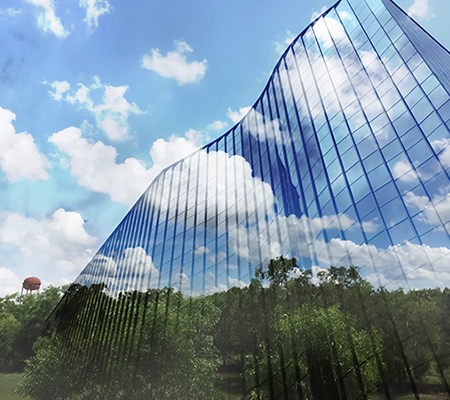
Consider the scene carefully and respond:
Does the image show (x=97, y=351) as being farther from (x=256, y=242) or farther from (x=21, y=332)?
(x=21, y=332)

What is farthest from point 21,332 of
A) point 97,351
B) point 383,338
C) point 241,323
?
point 383,338

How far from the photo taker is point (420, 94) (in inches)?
511

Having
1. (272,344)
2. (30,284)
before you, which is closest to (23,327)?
(30,284)

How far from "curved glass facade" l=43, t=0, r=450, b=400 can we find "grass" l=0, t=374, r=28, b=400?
21.0m

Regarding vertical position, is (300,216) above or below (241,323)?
above

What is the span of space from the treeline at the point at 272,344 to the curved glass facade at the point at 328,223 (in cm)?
8

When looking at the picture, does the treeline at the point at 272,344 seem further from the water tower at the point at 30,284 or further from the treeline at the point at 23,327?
the water tower at the point at 30,284

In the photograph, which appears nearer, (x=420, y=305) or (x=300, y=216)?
(x=420, y=305)

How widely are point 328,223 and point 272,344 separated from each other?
7.12 metres

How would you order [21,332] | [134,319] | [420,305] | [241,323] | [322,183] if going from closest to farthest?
1. [420,305]
2. [322,183]
3. [241,323]
4. [134,319]
5. [21,332]

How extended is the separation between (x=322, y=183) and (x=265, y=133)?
10.1 meters

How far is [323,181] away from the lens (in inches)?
625

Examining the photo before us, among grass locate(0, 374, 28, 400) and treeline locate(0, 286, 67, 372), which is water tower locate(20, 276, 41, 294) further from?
grass locate(0, 374, 28, 400)

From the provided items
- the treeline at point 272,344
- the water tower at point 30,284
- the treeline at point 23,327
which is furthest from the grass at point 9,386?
the water tower at point 30,284
